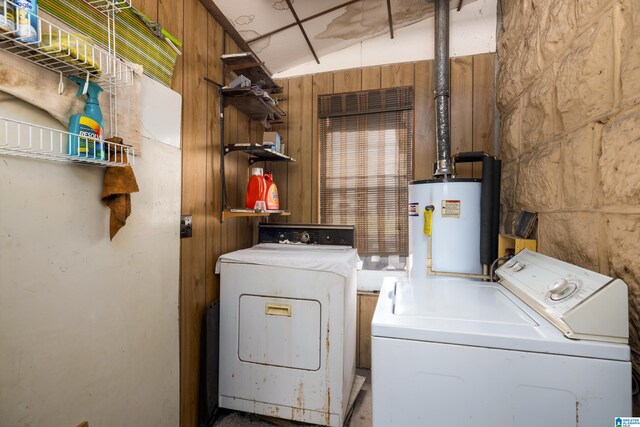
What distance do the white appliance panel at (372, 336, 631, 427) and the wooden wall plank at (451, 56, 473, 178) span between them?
1810 millimetres

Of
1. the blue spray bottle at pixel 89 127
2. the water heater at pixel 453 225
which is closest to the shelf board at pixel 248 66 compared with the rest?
the blue spray bottle at pixel 89 127

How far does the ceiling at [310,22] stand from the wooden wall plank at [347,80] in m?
0.22

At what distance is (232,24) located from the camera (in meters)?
2.05

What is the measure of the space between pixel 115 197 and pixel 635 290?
72.7 inches

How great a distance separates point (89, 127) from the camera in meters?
1.02

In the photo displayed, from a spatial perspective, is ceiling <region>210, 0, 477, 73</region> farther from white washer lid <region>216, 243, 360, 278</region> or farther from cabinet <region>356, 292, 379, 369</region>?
cabinet <region>356, 292, 379, 369</region>

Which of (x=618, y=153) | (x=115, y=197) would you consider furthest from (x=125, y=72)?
(x=618, y=153)

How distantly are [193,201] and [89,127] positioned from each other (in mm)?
788

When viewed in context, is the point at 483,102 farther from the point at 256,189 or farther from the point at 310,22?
the point at 256,189

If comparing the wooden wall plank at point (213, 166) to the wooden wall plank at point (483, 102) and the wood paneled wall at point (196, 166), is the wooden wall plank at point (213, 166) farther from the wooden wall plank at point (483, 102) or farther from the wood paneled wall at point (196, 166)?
the wooden wall plank at point (483, 102)

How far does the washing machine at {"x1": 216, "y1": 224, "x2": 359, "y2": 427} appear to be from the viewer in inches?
68.1

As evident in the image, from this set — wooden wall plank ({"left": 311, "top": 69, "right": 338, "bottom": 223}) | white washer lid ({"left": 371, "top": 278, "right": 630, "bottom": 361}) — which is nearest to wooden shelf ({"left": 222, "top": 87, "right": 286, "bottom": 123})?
wooden wall plank ({"left": 311, "top": 69, "right": 338, "bottom": 223})

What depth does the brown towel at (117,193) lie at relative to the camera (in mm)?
1157

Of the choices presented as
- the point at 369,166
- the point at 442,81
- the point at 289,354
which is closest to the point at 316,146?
the point at 369,166
